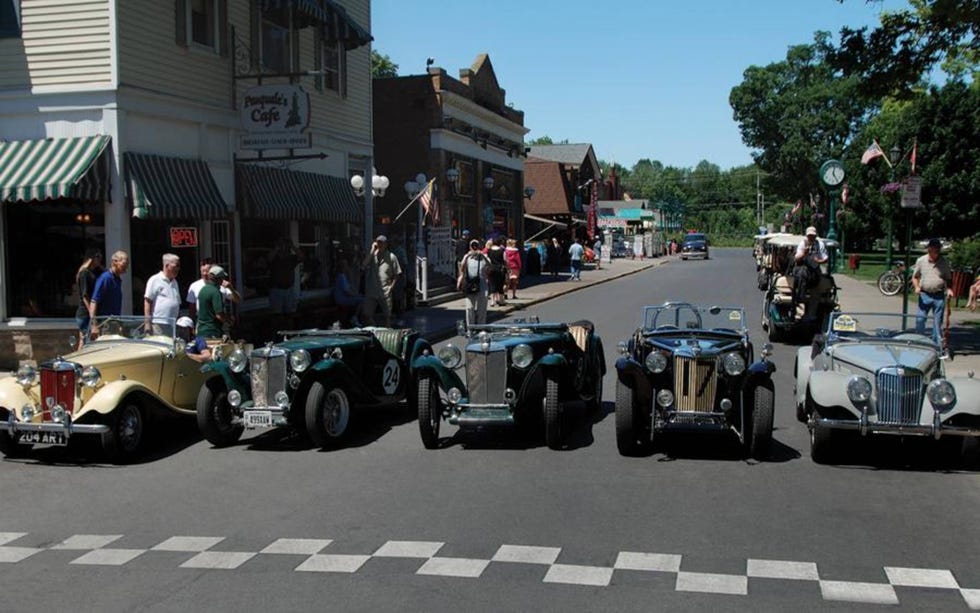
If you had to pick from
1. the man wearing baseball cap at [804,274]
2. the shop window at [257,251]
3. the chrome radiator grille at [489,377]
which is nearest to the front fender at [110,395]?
the chrome radiator grille at [489,377]

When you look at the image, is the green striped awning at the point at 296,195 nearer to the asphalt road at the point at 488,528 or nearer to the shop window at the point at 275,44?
the shop window at the point at 275,44

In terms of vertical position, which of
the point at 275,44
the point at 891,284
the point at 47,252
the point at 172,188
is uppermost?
the point at 275,44

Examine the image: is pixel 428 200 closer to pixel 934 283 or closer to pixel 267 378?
pixel 934 283

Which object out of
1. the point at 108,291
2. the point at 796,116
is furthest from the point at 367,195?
the point at 796,116

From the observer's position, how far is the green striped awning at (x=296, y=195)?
1809 centimetres

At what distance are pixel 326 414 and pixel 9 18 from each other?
30.9 ft

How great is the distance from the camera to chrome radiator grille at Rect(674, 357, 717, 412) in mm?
8891

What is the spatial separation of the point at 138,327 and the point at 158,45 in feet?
22.7

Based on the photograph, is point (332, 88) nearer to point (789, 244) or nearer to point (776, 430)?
point (789, 244)

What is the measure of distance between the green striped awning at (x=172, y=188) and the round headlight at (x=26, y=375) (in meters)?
5.69

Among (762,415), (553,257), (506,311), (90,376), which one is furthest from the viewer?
(553,257)

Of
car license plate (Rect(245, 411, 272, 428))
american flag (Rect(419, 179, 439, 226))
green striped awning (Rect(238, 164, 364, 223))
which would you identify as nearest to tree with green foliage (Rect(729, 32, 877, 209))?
american flag (Rect(419, 179, 439, 226))

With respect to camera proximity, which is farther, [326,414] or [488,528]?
[326,414]

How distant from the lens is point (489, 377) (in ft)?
31.4
